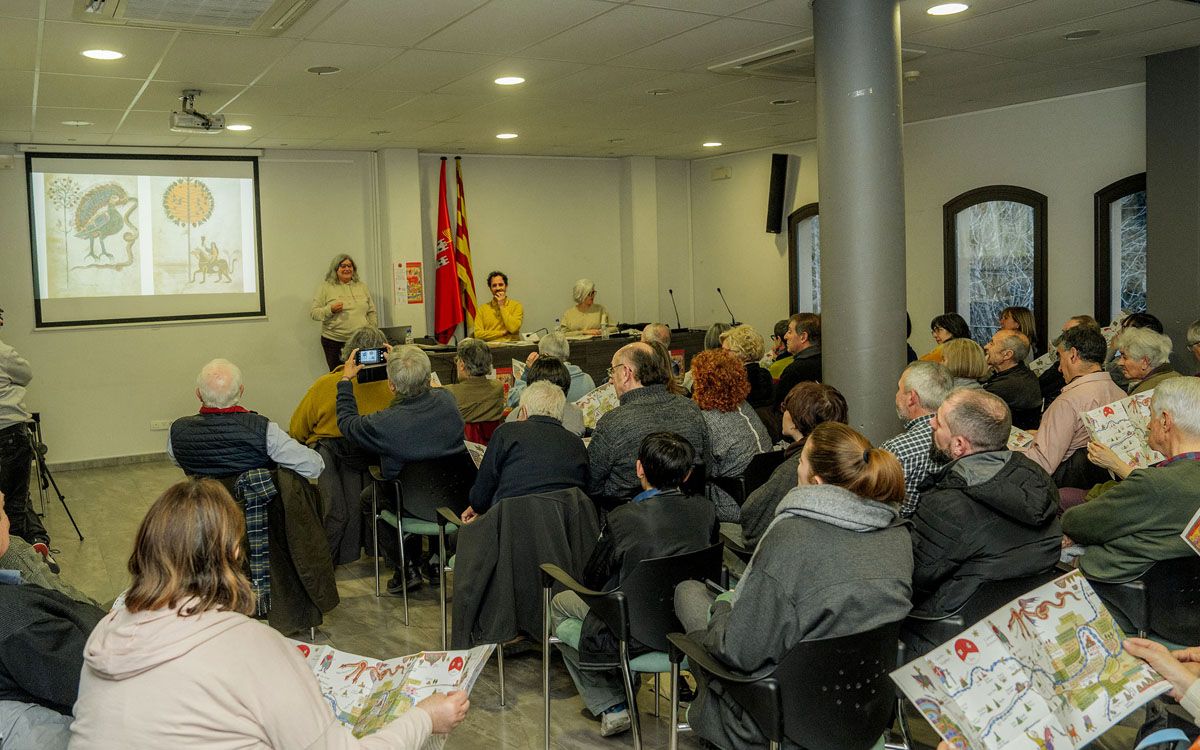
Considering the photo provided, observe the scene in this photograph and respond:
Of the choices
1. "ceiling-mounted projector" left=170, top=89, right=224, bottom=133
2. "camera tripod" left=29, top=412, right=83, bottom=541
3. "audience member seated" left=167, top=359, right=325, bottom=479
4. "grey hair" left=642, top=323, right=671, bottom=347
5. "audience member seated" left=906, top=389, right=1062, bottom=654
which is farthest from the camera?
"grey hair" left=642, top=323, right=671, bottom=347

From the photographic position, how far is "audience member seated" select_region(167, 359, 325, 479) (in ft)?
14.3

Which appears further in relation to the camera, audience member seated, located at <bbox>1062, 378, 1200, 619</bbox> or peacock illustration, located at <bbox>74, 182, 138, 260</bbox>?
peacock illustration, located at <bbox>74, 182, 138, 260</bbox>

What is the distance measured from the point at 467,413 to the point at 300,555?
49.0 inches

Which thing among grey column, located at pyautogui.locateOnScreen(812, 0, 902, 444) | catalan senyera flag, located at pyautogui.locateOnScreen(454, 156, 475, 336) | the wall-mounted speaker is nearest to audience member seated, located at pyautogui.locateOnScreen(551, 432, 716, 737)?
grey column, located at pyautogui.locateOnScreen(812, 0, 902, 444)

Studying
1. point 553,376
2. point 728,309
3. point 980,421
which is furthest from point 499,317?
point 980,421

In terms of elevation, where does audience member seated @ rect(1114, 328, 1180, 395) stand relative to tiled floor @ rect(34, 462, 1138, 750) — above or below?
above

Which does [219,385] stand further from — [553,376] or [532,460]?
[553,376]

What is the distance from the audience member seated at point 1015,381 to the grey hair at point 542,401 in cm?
263

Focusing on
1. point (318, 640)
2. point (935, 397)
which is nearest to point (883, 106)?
point (935, 397)

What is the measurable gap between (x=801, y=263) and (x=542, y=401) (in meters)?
7.64

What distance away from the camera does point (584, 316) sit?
35.6 feet

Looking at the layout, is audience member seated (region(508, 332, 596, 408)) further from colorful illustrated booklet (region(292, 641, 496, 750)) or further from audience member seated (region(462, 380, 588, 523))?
colorful illustrated booklet (region(292, 641, 496, 750))

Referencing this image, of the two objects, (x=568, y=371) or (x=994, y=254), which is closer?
(x=568, y=371)

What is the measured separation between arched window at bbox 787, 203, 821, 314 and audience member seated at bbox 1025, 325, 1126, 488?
21.3 ft
